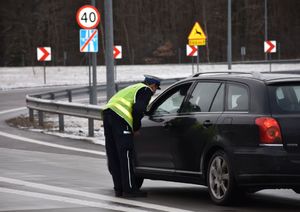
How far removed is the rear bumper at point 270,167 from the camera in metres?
10.1

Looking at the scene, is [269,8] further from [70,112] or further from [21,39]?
[70,112]

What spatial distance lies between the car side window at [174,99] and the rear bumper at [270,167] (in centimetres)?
169

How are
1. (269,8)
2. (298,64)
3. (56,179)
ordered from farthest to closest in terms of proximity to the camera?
(269,8)
(298,64)
(56,179)

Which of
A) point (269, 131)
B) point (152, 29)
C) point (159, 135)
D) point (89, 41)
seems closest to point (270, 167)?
point (269, 131)

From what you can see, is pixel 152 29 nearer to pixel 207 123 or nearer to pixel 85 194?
pixel 85 194

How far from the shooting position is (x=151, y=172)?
39.6 ft

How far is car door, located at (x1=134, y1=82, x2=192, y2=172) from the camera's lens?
11.8m

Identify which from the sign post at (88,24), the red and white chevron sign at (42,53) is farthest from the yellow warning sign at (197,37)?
the red and white chevron sign at (42,53)

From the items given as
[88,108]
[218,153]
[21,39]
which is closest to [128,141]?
[218,153]

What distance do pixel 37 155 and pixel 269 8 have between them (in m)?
69.5

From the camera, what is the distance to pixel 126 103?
11812mm

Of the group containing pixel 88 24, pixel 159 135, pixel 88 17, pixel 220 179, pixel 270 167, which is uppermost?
pixel 88 17

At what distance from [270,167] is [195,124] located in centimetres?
137

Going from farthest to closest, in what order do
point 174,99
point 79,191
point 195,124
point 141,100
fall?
1. point 174,99
2. point 79,191
3. point 141,100
4. point 195,124
